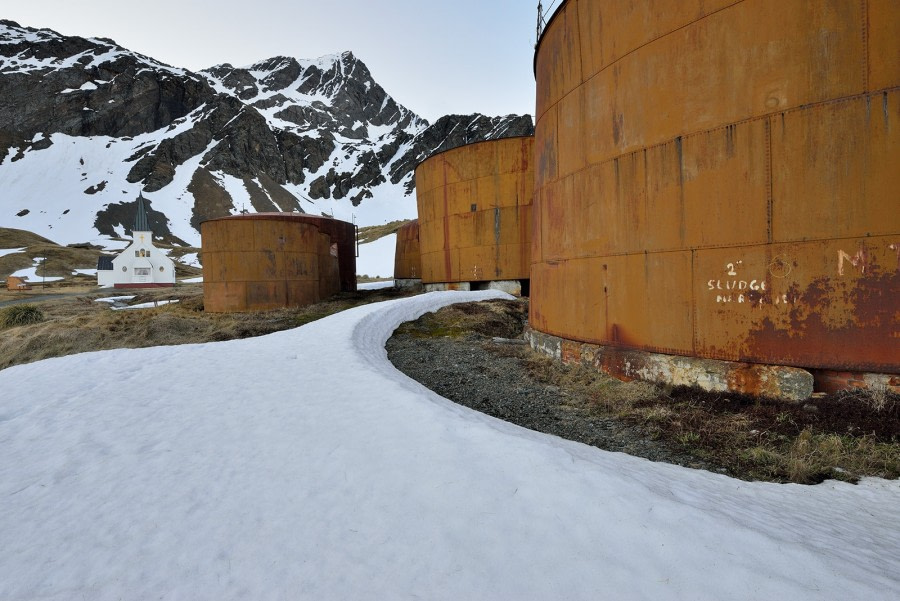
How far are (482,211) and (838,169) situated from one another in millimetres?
14202

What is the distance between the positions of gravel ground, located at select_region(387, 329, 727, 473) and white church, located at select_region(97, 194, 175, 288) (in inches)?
2266

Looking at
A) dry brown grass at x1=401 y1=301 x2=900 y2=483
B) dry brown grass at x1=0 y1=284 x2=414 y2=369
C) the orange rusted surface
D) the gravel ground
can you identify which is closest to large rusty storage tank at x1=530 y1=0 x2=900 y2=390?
dry brown grass at x1=401 y1=301 x2=900 y2=483

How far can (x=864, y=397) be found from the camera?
183 inches

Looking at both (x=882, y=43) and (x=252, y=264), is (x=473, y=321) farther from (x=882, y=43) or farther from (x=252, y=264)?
(x=252, y=264)

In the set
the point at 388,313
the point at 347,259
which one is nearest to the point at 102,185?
the point at 347,259

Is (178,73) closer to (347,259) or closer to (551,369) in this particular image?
(347,259)

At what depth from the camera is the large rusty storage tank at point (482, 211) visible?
687 inches

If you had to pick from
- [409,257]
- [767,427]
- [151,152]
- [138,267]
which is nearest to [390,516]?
[767,427]

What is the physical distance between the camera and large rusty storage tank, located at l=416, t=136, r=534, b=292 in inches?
687

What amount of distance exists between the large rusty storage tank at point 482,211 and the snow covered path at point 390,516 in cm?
1329

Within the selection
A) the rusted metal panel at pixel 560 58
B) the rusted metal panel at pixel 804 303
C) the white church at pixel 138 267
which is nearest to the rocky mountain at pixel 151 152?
the white church at pixel 138 267

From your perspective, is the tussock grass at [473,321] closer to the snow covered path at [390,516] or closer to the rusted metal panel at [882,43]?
the snow covered path at [390,516]

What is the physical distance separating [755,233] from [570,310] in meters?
3.23

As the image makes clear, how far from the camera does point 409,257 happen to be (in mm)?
29781
